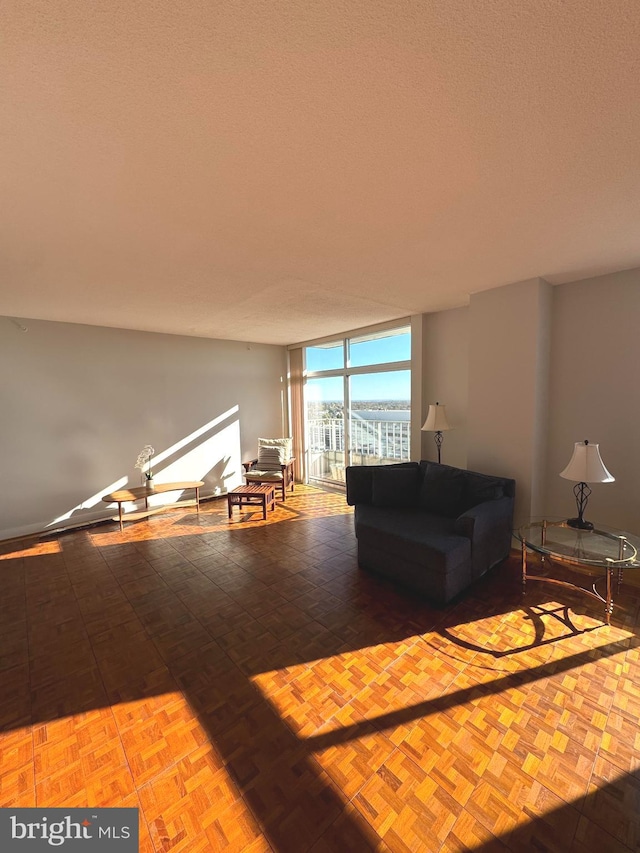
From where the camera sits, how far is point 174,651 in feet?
6.81

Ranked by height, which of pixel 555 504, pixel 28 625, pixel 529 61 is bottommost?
pixel 28 625

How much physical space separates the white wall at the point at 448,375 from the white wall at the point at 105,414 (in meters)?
3.10

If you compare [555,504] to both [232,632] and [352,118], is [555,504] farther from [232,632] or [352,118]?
[352,118]

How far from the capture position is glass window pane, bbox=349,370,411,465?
4.74 metres

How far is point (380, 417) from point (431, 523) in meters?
2.44

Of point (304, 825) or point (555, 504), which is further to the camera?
point (555, 504)

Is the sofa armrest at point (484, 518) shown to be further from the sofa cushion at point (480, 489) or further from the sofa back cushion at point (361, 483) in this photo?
the sofa back cushion at point (361, 483)

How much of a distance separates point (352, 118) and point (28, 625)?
3515 millimetres

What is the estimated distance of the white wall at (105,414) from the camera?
13.1 ft

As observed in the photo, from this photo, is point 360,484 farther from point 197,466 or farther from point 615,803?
point 197,466

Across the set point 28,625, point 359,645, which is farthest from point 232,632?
point 28,625

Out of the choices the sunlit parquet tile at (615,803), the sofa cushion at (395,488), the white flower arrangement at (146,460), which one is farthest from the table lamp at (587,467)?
the white flower arrangement at (146,460)

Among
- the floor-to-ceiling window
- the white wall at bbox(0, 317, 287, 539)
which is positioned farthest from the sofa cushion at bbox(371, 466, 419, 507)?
the white wall at bbox(0, 317, 287, 539)

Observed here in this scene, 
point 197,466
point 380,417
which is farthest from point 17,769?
point 380,417
